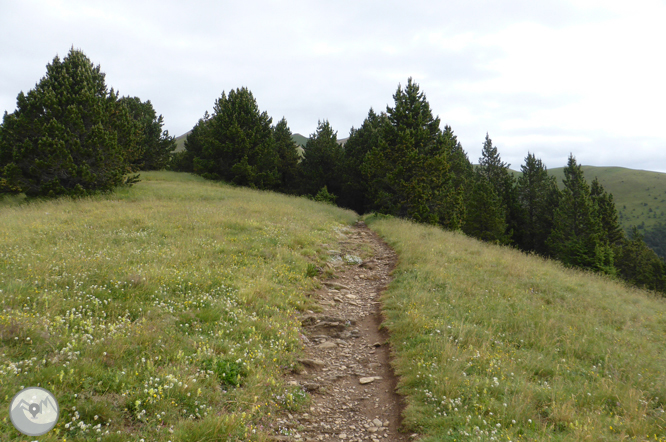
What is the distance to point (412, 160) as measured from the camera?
27.1 meters

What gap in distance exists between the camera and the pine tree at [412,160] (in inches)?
1086

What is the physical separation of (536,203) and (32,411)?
6061 cm

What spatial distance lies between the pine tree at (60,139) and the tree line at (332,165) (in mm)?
72

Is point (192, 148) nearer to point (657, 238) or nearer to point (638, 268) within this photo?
point (638, 268)

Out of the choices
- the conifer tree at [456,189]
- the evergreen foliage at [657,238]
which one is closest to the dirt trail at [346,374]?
the conifer tree at [456,189]

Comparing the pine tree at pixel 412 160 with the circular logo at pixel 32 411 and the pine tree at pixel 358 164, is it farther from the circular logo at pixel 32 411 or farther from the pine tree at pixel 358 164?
the circular logo at pixel 32 411

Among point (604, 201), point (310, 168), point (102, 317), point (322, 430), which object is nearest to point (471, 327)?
point (322, 430)

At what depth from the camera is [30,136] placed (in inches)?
854

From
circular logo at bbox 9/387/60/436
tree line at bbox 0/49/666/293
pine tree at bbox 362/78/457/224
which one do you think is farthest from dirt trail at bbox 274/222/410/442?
tree line at bbox 0/49/666/293

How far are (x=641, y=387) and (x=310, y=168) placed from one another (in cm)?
4312

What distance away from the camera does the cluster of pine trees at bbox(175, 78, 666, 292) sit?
28531 mm

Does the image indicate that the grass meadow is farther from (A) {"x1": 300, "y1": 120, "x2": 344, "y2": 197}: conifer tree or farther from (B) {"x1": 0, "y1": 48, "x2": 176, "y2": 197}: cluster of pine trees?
(A) {"x1": 300, "y1": 120, "x2": 344, "y2": 197}: conifer tree

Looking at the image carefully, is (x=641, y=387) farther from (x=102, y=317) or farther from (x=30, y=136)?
(x=30, y=136)

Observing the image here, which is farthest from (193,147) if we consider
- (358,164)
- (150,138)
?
(358,164)
